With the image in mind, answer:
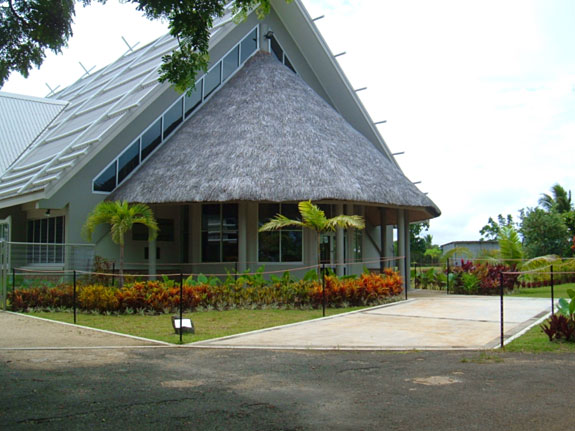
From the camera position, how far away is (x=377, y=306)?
16.5 m

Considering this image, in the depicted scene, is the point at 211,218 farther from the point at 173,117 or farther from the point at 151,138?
the point at 173,117

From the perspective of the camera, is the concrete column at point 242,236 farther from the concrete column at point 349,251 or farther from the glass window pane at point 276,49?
the glass window pane at point 276,49

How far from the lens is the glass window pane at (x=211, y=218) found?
21859mm

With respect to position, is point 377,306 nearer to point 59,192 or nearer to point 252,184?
point 252,184

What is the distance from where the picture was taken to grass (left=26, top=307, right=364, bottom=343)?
474 inches

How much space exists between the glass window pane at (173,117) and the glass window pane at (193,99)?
1.21 feet

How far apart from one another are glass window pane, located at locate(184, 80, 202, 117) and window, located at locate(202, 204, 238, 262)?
4481 millimetres

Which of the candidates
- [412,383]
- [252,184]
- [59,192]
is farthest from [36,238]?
[412,383]

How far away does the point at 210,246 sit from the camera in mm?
21875

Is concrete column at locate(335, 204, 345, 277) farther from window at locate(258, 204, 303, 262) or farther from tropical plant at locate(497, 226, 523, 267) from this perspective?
tropical plant at locate(497, 226, 523, 267)

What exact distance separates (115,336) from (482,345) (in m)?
6.54

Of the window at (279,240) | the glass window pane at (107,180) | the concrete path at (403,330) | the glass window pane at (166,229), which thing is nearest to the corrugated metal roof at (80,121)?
the glass window pane at (107,180)

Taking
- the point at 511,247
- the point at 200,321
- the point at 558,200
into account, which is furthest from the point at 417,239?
the point at 200,321

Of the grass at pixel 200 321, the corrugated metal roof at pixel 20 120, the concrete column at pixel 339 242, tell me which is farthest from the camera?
the corrugated metal roof at pixel 20 120
